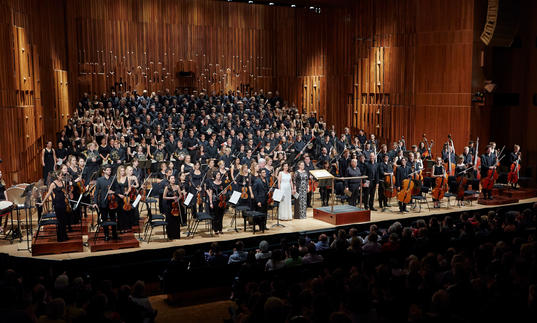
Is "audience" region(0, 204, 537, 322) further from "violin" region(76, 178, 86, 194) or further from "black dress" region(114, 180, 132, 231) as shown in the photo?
"violin" region(76, 178, 86, 194)

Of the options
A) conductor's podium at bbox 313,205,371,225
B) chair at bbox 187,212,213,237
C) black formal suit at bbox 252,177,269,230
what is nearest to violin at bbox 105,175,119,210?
chair at bbox 187,212,213,237

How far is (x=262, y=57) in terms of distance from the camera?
25.6 meters

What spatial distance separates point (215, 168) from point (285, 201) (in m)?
1.77

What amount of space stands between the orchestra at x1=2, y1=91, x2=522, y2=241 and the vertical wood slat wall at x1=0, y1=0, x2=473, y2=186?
1.47 m

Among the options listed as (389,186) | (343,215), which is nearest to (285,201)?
(343,215)

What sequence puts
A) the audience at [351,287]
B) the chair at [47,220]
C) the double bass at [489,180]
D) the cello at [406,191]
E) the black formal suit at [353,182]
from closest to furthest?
the audience at [351,287]
the chair at [47,220]
the cello at [406,191]
the black formal suit at [353,182]
the double bass at [489,180]

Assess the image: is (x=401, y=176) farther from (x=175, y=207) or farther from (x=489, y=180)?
(x=175, y=207)

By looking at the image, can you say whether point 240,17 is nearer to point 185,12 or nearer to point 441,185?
point 185,12

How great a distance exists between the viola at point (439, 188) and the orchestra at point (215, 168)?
1.0 inches

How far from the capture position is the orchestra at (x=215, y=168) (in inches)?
384

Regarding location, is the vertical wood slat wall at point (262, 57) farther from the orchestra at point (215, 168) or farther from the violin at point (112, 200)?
the violin at point (112, 200)

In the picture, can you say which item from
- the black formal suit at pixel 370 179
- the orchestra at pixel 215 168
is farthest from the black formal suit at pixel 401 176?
the black formal suit at pixel 370 179

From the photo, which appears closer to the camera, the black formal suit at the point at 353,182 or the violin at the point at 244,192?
the violin at the point at 244,192

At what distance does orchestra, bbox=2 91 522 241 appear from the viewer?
9.76 m
